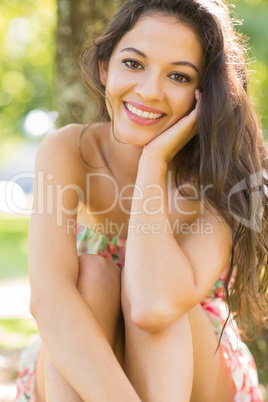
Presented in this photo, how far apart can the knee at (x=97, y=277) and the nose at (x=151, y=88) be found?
672mm

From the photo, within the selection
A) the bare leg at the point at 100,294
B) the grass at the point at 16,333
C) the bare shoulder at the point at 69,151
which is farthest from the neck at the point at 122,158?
the grass at the point at 16,333

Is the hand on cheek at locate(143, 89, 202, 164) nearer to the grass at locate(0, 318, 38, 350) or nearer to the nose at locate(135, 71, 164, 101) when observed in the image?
the nose at locate(135, 71, 164, 101)

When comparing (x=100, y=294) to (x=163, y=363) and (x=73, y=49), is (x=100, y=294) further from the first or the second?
(x=73, y=49)

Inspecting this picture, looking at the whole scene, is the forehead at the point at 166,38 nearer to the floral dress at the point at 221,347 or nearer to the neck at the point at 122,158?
the neck at the point at 122,158

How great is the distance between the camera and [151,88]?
7.21ft

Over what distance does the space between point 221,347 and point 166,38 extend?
1.26 m

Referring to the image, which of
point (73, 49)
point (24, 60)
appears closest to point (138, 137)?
point (73, 49)

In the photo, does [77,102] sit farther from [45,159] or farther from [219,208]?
[219,208]

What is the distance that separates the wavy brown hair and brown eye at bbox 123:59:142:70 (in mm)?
156

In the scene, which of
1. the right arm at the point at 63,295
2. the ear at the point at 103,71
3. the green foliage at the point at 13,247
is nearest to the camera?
the right arm at the point at 63,295

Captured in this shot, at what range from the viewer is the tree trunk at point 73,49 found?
11.3 ft

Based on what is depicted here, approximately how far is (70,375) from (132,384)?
25cm

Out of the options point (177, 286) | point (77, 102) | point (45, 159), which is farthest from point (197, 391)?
point (77, 102)

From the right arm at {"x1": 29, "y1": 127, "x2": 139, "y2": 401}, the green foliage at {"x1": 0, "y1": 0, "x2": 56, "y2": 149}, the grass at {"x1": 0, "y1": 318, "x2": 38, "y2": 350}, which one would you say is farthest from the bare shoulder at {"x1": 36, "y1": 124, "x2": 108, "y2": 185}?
Answer: the green foliage at {"x1": 0, "y1": 0, "x2": 56, "y2": 149}
